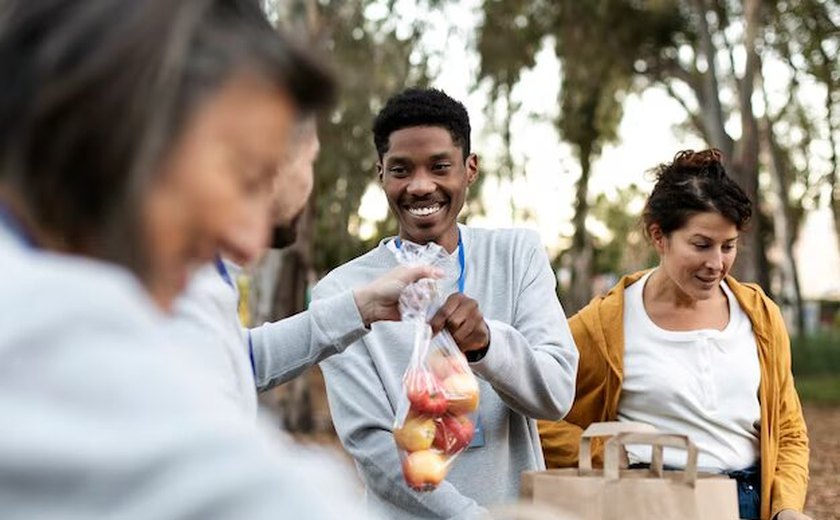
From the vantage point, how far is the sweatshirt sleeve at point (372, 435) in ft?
9.81

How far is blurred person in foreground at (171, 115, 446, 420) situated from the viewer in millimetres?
1526

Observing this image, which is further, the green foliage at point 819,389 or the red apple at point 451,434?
the green foliage at point 819,389

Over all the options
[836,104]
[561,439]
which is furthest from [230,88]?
[836,104]

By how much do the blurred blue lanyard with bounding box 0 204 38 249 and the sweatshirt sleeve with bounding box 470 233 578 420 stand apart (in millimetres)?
2027

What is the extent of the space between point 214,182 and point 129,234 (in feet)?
0.23

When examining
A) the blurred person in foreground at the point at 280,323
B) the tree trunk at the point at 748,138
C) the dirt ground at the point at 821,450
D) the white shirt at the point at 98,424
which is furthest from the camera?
the tree trunk at the point at 748,138

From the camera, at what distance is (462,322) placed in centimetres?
272

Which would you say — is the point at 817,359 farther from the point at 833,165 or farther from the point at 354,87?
the point at 354,87

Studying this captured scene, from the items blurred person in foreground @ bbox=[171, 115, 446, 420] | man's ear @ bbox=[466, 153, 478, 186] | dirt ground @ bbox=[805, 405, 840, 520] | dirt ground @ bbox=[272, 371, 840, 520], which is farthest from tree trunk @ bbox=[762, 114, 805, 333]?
blurred person in foreground @ bbox=[171, 115, 446, 420]

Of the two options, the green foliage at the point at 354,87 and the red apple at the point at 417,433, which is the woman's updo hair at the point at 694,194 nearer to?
the red apple at the point at 417,433

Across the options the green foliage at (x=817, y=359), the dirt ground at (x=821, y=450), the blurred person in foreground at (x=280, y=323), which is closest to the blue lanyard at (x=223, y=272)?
the blurred person in foreground at (x=280, y=323)

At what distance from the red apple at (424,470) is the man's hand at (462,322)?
0.89 feet

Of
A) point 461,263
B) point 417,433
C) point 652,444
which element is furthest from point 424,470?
point 461,263

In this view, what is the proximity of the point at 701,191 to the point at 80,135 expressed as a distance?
352 cm
